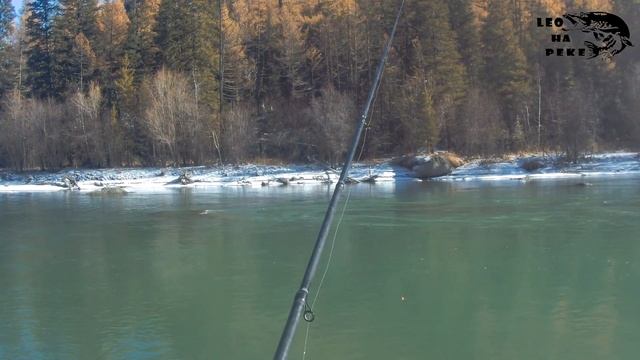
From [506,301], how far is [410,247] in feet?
19.4

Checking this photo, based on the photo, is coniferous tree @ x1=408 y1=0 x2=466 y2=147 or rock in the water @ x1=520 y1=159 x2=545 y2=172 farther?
coniferous tree @ x1=408 y1=0 x2=466 y2=147

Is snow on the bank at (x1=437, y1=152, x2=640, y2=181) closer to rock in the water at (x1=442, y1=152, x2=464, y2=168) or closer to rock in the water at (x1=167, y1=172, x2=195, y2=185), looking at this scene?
rock in the water at (x1=442, y1=152, x2=464, y2=168)

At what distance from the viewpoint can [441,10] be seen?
58062mm

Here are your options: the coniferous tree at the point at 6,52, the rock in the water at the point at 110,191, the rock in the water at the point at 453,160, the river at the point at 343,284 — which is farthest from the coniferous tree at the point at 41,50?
the river at the point at 343,284

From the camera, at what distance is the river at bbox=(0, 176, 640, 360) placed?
968cm

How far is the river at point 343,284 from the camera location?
968 cm

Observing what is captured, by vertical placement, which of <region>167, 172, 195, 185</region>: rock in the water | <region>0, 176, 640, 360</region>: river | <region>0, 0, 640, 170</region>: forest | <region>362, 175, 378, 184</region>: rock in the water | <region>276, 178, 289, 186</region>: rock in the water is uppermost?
<region>0, 0, 640, 170</region>: forest

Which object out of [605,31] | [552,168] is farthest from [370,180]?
[605,31]

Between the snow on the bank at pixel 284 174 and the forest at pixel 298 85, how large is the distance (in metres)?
3.16

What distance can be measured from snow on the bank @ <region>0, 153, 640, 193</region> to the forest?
3.16 metres

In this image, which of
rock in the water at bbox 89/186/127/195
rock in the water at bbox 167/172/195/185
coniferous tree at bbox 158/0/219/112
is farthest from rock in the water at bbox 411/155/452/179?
coniferous tree at bbox 158/0/219/112

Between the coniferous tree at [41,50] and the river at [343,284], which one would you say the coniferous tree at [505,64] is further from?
the coniferous tree at [41,50]

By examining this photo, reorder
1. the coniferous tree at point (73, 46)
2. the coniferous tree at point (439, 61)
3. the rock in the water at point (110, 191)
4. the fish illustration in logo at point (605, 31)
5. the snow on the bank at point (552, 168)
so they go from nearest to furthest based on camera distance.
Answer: the rock in the water at point (110, 191) < the snow on the bank at point (552, 168) < the coniferous tree at point (439, 61) < the fish illustration in logo at point (605, 31) < the coniferous tree at point (73, 46)

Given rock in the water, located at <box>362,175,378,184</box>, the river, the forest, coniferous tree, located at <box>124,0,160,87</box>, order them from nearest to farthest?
the river → rock in the water, located at <box>362,175,378,184</box> → the forest → coniferous tree, located at <box>124,0,160,87</box>
